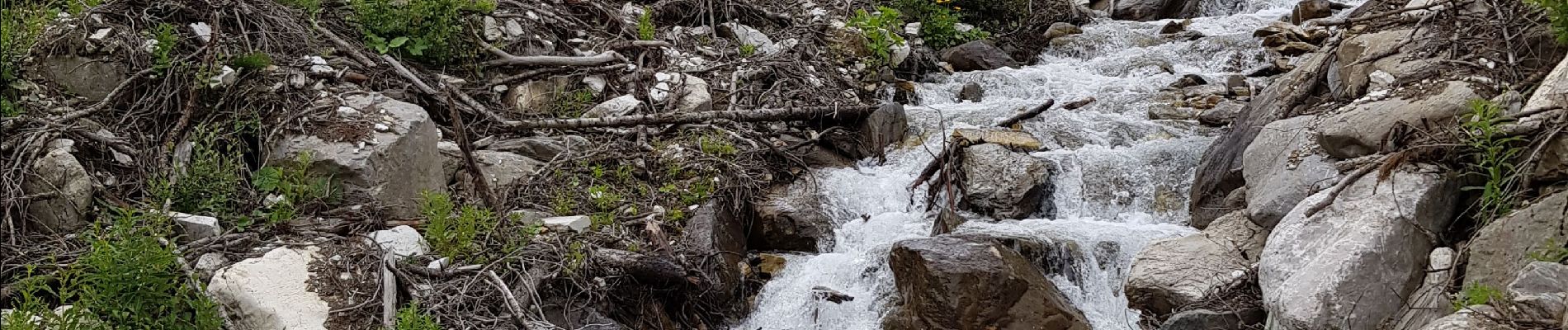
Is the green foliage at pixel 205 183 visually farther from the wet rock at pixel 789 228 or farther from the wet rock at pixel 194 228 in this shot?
the wet rock at pixel 789 228

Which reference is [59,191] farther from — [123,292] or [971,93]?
[971,93]

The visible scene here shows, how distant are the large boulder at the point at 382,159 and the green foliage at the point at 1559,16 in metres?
5.41

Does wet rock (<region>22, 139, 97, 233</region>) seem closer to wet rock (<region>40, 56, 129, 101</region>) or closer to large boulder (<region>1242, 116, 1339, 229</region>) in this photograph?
wet rock (<region>40, 56, 129, 101</region>)

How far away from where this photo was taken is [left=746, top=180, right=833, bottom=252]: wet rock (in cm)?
605

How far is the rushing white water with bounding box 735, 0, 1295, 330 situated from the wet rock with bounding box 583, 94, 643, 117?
134 cm

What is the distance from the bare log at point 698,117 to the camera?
623cm

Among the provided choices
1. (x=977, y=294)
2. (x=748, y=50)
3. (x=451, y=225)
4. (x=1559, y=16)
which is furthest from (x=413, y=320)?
(x=1559, y=16)

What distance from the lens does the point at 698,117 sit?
6594 mm

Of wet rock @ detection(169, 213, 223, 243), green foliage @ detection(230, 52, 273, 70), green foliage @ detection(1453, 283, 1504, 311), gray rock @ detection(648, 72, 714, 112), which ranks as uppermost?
green foliage @ detection(1453, 283, 1504, 311)

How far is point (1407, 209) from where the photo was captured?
4.16m

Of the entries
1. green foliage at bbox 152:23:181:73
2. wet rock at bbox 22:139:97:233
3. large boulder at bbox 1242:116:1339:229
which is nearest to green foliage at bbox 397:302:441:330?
wet rock at bbox 22:139:97:233

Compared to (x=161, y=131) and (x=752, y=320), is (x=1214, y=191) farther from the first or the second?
(x=161, y=131)

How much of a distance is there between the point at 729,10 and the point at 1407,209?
5.62 metres

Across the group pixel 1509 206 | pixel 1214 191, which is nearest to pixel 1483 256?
pixel 1509 206
